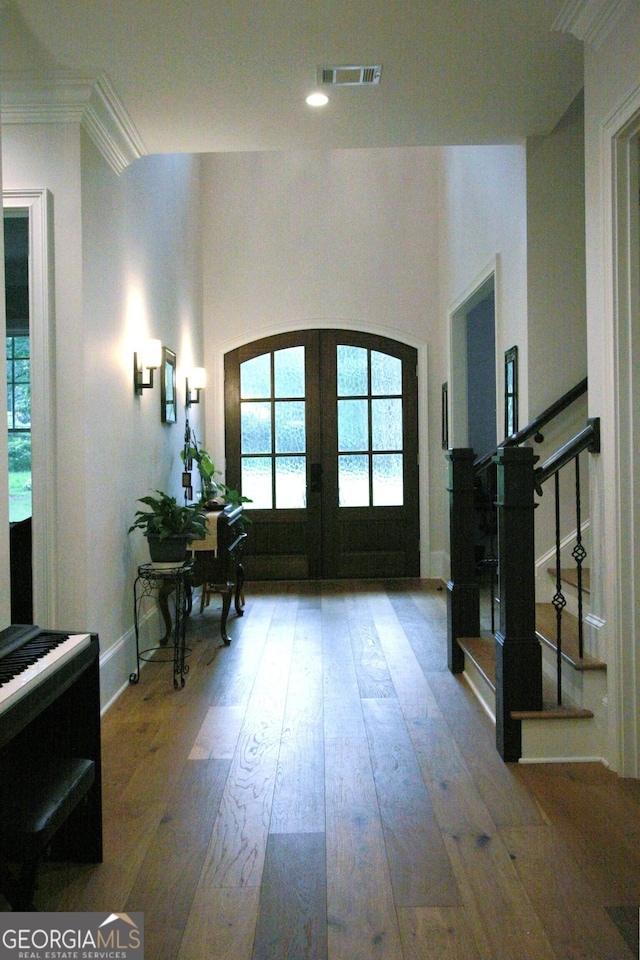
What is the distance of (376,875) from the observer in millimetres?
2166

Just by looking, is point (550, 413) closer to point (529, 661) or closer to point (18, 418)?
point (529, 661)

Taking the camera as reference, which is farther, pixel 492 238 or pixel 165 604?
pixel 492 238

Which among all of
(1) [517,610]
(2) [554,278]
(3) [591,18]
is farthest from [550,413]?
(3) [591,18]

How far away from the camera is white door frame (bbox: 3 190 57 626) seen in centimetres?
339

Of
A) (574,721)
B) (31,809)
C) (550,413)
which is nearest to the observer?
(31,809)

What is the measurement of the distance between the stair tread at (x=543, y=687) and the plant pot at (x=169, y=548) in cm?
159

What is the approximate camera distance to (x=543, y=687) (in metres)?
3.35

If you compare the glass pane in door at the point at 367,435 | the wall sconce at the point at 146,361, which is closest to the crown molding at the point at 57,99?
the wall sconce at the point at 146,361

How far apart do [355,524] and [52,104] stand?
4589 mm

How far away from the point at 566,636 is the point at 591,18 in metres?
2.45

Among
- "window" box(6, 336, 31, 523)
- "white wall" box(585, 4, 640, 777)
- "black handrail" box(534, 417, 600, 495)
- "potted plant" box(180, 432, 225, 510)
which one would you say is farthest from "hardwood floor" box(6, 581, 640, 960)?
"window" box(6, 336, 31, 523)

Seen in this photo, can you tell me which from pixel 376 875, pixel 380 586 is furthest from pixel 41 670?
pixel 380 586

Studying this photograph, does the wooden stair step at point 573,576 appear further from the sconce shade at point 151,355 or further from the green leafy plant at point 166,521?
the sconce shade at point 151,355

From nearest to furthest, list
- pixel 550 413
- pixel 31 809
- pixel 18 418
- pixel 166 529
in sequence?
pixel 31 809 < pixel 550 413 < pixel 166 529 < pixel 18 418
